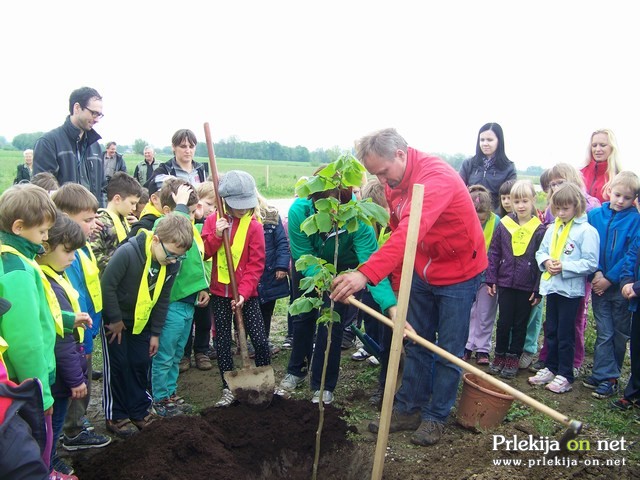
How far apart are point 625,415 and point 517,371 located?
3.78 ft

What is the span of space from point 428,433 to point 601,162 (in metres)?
3.96

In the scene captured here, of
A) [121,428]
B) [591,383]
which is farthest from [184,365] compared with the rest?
[591,383]

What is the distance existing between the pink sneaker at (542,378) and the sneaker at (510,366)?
0.20m

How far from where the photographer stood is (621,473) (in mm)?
3350

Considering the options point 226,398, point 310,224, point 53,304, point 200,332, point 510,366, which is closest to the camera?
point 53,304

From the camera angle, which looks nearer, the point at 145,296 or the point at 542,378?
the point at 145,296

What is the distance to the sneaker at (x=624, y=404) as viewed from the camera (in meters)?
4.68

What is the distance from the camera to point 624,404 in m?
4.72

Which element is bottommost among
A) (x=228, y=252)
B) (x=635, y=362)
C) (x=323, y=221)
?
(x=635, y=362)

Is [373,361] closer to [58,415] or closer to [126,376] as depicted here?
[126,376]

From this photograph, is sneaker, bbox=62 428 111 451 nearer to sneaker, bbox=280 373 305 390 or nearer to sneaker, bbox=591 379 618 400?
sneaker, bbox=280 373 305 390

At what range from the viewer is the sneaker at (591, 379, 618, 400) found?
5.02 meters

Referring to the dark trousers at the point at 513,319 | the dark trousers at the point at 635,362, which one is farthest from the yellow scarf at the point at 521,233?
the dark trousers at the point at 635,362

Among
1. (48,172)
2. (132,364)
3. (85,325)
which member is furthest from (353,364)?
(48,172)
